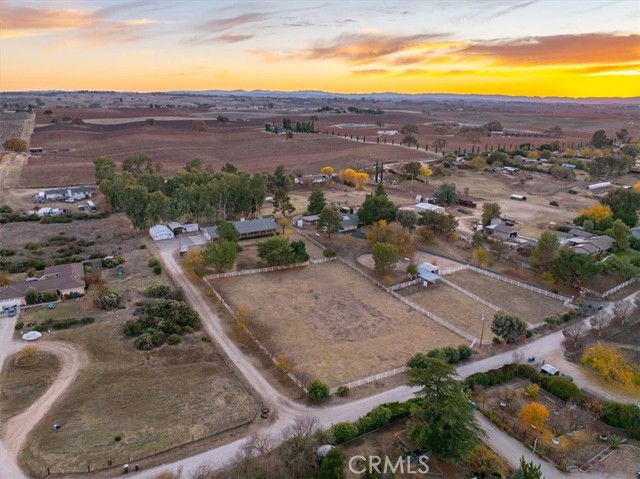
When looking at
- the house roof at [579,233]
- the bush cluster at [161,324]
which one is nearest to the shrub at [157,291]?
the bush cluster at [161,324]

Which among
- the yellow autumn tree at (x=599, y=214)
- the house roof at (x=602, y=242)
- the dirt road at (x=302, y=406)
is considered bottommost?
the dirt road at (x=302, y=406)

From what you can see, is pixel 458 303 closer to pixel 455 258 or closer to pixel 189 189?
pixel 455 258

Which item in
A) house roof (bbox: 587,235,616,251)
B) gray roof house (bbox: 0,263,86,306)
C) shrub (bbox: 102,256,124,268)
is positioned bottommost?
shrub (bbox: 102,256,124,268)

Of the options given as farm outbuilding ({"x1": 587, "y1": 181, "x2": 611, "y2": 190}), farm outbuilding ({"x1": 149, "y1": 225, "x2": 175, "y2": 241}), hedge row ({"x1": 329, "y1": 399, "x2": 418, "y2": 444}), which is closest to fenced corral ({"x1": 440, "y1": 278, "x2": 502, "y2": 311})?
hedge row ({"x1": 329, "y1": 399, "x2": 418, "y2": 444})

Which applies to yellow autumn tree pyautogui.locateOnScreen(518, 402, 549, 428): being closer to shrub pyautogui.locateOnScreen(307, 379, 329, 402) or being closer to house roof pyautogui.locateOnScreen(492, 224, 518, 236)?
shrub pyautogui.locateOnScreen(307, 379, 329, 402)

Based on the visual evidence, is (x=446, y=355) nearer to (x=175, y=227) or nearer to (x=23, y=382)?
(x=23, y=382)

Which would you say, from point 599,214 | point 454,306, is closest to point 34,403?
point 454,306

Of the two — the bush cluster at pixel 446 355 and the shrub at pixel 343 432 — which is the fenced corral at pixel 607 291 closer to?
the bush cluster at pixel 446 355
